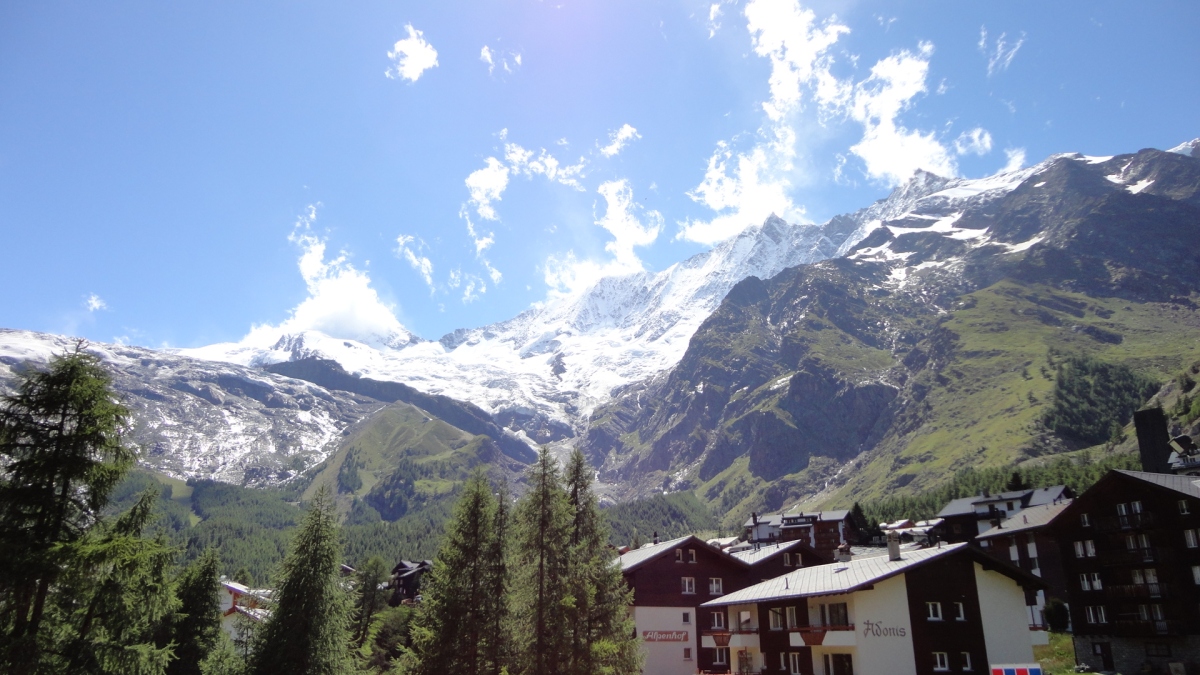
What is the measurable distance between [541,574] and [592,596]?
11.7 ft

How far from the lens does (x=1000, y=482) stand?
179375 mm

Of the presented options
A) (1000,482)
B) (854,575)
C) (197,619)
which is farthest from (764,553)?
(1000,482)

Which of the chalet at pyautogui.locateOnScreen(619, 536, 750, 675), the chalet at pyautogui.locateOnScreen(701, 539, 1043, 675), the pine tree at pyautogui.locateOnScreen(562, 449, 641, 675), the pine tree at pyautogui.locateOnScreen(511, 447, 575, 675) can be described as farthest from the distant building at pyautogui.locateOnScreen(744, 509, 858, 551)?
the pine tree at pyautogui.locateOnScreen(511, 447, 575, 675)

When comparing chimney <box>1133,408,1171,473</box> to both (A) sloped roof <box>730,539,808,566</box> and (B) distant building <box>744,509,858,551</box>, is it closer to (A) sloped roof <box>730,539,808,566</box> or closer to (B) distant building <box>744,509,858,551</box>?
(B) distant building <box>744,509,858,551</box>

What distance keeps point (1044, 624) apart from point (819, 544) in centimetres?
7179

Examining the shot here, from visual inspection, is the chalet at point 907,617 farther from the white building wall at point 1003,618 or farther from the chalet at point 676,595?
the chalet at point 676,595

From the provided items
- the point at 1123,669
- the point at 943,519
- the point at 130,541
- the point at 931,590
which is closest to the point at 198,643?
the point at 130,541

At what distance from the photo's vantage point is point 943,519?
128 meters

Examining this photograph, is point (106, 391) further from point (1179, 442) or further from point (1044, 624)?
point (1179, 442)

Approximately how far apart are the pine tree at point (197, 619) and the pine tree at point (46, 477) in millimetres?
31718

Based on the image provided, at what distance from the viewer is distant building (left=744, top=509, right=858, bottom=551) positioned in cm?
15112

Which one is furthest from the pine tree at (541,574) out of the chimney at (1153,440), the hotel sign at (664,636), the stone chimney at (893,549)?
the chimney at (1153,440)

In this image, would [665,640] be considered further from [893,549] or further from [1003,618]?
[1003,618]

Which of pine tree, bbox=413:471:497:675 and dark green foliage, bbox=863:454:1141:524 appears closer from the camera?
pine tree, bbox=413:471:497:675
